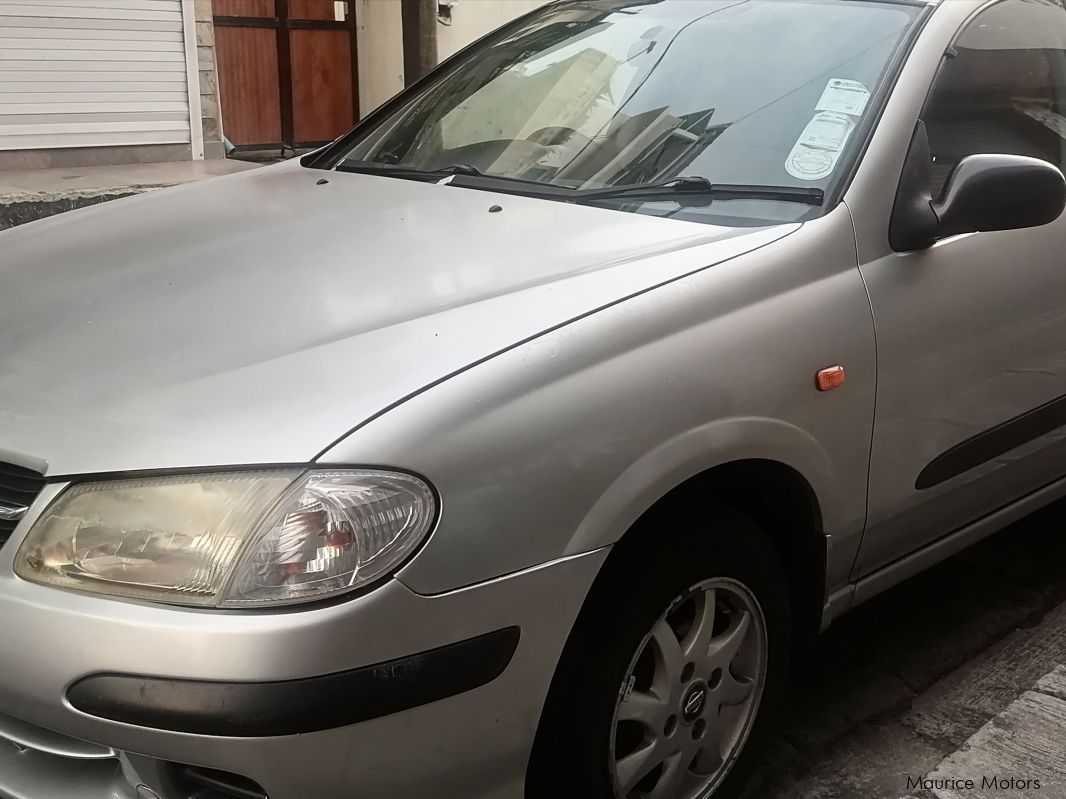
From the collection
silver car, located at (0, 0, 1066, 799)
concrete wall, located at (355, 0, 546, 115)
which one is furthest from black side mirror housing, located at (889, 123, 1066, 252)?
concrete wall, located at (355, 0, 546, 115)

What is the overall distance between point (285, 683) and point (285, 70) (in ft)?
32.5

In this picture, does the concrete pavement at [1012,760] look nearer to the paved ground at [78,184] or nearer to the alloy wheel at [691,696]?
the alloy wheel at [691,696]

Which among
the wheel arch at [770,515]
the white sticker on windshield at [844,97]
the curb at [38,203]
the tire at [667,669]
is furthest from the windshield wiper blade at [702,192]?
the curb at [38,203]

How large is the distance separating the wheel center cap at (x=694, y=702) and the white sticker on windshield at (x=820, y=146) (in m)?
1.07

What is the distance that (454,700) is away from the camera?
5.26 feet

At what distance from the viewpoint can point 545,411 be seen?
66.0 inches

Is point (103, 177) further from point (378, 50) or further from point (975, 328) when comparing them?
point (975, 328)

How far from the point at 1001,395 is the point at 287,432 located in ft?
5.77

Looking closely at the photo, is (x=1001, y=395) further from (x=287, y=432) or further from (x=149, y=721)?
(x=149, y=721)

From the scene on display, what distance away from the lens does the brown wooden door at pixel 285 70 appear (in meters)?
10.1

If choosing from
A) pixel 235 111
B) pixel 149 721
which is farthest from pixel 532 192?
pixel 235 111

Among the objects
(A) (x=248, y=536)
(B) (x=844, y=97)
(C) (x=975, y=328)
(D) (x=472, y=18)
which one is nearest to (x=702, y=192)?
(B) (x=844, y=97)

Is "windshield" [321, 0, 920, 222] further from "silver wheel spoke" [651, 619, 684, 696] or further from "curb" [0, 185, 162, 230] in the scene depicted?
"curb" [0, 185, 162, 230]

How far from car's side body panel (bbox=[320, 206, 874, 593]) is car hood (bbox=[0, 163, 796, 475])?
59mm
